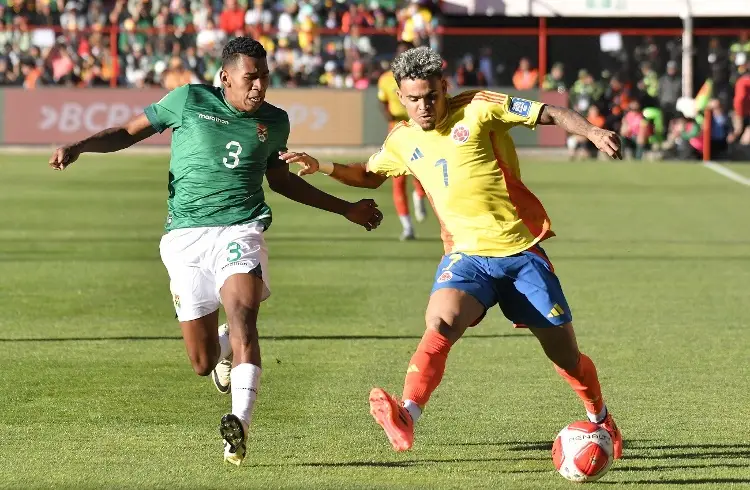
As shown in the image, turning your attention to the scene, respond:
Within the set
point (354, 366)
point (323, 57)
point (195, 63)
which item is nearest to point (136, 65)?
point (195, 63)

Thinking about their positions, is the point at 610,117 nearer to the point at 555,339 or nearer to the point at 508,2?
the point at 508,2

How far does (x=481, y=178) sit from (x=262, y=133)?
1.30m

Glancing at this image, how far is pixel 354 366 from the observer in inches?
407

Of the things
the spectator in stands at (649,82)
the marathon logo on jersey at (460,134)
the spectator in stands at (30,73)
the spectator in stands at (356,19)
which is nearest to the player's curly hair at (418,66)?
the marathon logo on jersey at (460,134)

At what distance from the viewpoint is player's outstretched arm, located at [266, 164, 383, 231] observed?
324 inches

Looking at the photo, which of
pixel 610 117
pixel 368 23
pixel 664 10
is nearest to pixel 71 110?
pixel 368 23

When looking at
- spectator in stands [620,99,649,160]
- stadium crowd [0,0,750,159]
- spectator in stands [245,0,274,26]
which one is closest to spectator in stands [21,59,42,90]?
stadium crowd [0,0,750,159]

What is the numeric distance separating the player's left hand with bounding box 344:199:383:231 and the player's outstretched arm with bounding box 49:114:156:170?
1.14 metres

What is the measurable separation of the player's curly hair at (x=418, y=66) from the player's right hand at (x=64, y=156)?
5.60 feet

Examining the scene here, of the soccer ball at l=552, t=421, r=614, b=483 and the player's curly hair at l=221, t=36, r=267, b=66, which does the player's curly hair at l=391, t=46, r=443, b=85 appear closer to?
the player's curly hair at l=221, t=36, r=267, b=66

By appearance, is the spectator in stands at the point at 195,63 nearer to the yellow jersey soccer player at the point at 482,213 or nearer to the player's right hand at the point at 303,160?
the player's right hand at the point at 303,160

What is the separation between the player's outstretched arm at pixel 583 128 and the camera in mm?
6770

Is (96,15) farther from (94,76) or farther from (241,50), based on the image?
(241,50)

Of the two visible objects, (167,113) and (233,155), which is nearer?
(233,155)
